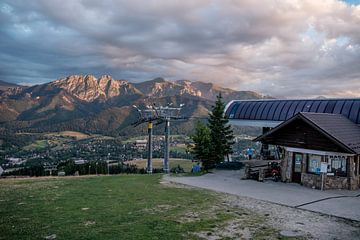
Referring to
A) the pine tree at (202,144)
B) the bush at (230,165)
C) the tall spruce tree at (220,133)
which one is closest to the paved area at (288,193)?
the bush at (230,165)

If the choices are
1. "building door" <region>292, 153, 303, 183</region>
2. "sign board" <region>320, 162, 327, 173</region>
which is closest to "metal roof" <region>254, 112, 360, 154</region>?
"sign board" <region>320, 162, 327, 173</region>

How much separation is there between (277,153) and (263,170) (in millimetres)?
9305

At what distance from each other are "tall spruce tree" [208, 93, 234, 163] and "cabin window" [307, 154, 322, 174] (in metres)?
11.5

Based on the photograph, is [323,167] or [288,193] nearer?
[288,193]

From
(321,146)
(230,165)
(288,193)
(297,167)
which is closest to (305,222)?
(288,193)

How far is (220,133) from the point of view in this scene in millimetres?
34750

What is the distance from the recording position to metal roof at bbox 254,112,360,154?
21312 mm

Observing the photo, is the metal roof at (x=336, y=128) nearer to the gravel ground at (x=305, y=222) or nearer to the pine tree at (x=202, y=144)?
the pine tree at (x=202, y=144)

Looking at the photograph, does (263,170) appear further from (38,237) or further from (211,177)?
(38,237)

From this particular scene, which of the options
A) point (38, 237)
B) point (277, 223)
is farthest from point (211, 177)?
point (38, 237)

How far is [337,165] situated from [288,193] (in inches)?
187

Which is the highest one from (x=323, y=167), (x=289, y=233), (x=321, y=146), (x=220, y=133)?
(x=220, y=133)

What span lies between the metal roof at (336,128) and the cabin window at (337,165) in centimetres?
126

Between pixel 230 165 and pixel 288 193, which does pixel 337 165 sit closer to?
pixel 288 193
